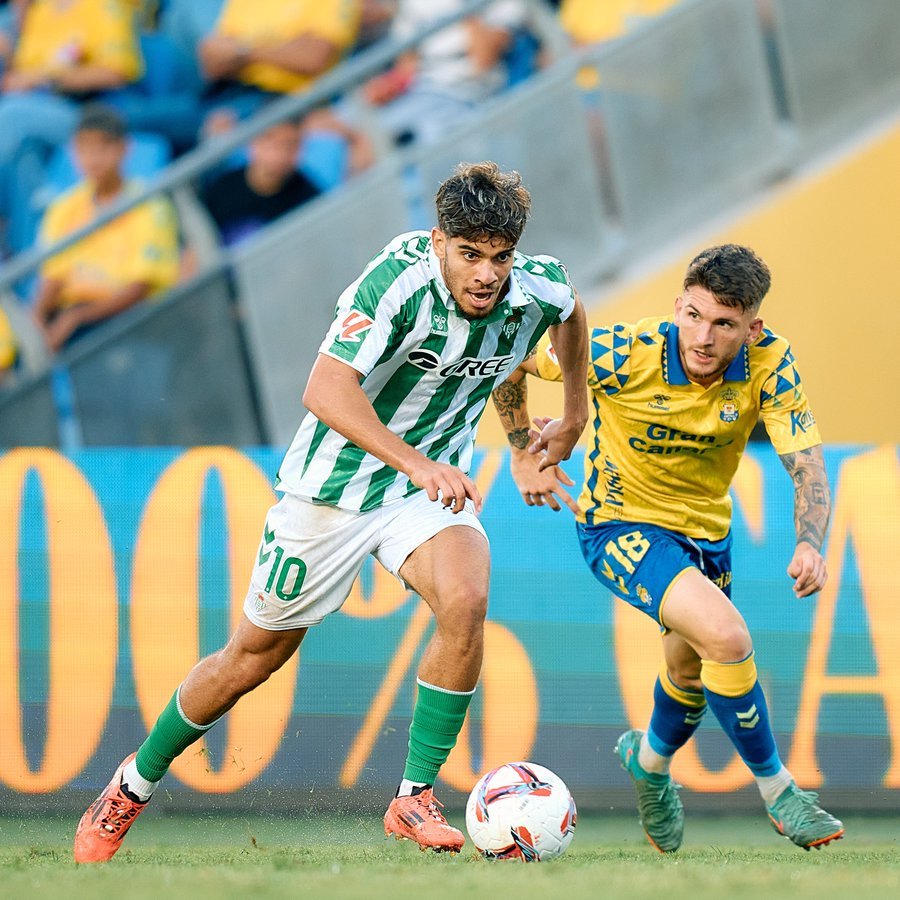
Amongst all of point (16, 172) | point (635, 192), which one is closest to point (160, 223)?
point (16, 172)

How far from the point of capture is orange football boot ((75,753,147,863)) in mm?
4711

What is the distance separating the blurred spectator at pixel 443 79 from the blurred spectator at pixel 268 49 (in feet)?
2.38

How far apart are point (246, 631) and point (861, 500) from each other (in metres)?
3.09

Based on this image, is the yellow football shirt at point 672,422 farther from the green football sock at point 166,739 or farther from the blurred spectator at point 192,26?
the blurred spectator at point 192,26

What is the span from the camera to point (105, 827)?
4.73 metres

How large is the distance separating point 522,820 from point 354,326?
1614 mm

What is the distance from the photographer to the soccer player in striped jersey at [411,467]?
4199 millimetres

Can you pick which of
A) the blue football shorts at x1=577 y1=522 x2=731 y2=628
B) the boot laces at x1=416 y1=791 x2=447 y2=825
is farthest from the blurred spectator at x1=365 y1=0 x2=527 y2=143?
the boot laces at x1=416 y1=791 x2=447 y2=825

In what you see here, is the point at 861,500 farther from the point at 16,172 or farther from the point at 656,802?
the point at 16,172

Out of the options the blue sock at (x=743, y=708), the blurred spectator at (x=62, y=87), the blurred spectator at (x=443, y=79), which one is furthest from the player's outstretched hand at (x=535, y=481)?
the blurred spectator at (x=62, y=87)

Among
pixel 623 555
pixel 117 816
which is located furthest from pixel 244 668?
pixel 623 555

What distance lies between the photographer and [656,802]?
543cm

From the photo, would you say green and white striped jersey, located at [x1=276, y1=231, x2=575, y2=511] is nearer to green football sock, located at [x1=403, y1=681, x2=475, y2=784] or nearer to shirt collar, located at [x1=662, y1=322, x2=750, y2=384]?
shirt collar, located at [x1=662, y1=322, x2=750, y2=384]

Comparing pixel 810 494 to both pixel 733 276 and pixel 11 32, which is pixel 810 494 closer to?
pixel 733 276
